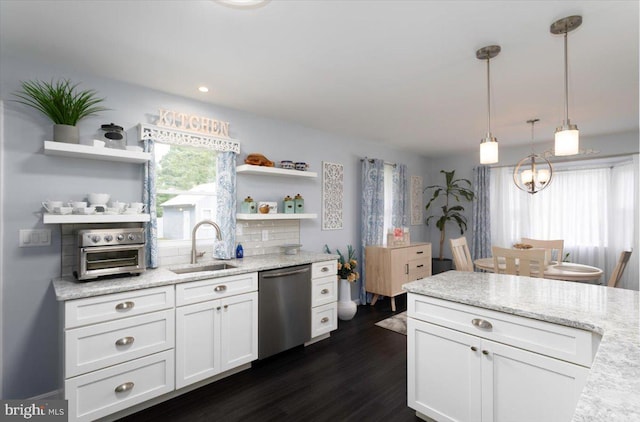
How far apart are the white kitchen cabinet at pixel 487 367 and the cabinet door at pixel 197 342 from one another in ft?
4.94

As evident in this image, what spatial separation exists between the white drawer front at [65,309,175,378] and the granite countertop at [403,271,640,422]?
1.76 m

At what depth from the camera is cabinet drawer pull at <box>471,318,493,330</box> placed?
66.9 inches

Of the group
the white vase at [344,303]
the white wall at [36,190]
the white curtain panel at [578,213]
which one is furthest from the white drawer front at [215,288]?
the white curtain panel at [578,213]

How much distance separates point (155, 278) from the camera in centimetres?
236

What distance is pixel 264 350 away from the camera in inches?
113

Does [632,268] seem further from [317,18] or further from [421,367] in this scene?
[317,18]

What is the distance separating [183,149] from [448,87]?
2.53 m

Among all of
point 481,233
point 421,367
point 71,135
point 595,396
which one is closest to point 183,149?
point 71,135

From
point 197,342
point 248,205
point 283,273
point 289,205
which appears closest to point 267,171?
point 248,205

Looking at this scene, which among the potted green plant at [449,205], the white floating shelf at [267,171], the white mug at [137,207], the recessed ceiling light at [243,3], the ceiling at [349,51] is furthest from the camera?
the potted green plant at [449,205]

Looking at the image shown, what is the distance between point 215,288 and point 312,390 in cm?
111

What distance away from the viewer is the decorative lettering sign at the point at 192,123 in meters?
2.88

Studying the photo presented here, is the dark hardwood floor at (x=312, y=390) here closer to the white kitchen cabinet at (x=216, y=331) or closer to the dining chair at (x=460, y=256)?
the white kitchen cabinet at (x=216, y=331)

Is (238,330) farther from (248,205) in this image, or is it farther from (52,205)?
(52,205)
